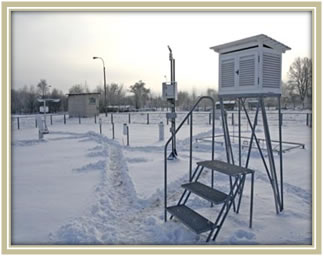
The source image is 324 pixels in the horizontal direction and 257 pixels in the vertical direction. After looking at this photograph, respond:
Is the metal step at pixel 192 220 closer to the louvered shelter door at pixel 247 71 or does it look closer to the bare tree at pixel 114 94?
the louvered shelter door at pixel 247 71

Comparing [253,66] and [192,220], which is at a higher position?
[253,66]

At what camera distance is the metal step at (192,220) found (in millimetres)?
3289

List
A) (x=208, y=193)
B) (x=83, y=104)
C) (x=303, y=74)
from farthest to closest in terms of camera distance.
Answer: (x=83, y=104) < (x=303, y=74) < (x=208, y=193)

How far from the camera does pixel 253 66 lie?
12.9 feet

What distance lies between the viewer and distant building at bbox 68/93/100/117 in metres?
28.3

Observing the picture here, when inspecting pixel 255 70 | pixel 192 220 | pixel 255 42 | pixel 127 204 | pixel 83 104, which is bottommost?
pixel 127 204

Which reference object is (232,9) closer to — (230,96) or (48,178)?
(230,96)

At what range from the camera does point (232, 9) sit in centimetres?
365

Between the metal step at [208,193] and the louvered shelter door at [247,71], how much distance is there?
5.12 ft

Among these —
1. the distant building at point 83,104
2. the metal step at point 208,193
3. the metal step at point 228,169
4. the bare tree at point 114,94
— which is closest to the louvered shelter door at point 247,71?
the metal step at point 228,169

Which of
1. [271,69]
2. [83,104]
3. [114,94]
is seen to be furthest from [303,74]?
[114,94]

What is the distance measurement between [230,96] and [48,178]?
438 cm

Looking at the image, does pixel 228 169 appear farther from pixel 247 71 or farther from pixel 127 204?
pixel 127 204

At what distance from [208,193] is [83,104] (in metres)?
26.4
